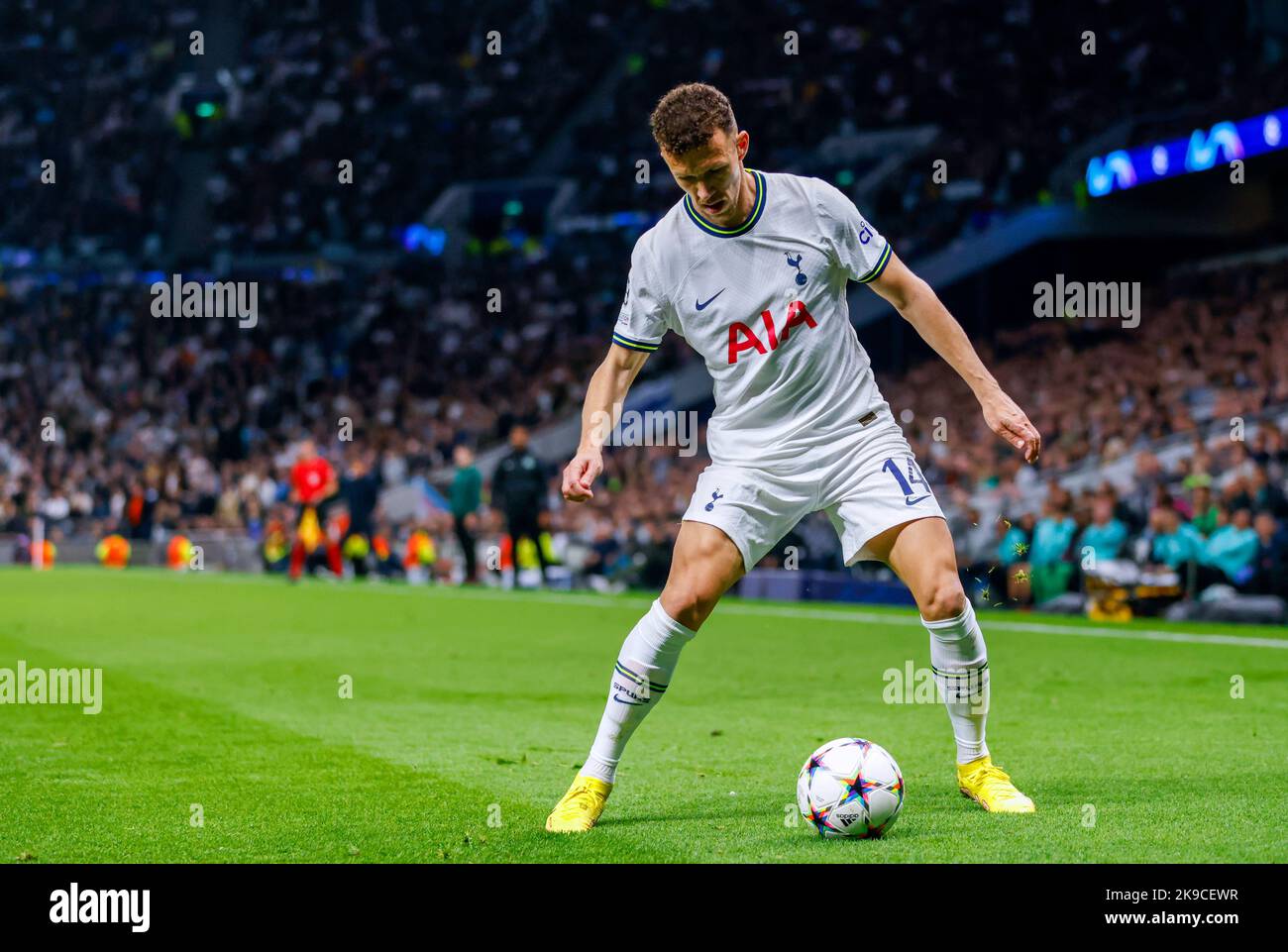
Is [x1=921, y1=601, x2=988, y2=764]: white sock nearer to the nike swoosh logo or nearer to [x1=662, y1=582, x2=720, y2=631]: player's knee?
[x1=662, y1=582, x2=720, y2=631]: player's knee

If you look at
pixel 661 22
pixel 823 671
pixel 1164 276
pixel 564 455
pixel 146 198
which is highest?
pixel 661 22

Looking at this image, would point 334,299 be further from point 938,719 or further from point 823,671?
point 938,719

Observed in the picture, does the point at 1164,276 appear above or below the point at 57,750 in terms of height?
above

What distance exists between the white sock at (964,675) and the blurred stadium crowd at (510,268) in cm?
1006

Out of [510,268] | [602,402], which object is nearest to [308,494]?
[510,268]

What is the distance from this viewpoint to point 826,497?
5953 mm

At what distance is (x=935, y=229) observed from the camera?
30000 mm

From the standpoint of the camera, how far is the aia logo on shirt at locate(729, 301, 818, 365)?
581cm

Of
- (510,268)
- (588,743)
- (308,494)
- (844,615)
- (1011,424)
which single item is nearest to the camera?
(1011,424)

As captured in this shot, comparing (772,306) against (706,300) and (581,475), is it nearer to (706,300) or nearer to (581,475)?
(706,300)

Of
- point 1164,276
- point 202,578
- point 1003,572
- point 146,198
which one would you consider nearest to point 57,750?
point 1003,572

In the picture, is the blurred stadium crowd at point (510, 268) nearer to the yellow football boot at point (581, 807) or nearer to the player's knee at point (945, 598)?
the player's knee at point (945, 598)

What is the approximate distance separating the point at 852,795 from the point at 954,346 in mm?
1653
